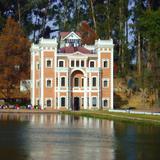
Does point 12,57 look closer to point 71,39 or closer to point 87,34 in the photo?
point 71,39

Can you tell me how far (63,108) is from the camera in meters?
95.2

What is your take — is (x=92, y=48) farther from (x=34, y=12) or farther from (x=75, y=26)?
(x=34, y=12)

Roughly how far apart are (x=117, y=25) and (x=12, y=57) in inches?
740

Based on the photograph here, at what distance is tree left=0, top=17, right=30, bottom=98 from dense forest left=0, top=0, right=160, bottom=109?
140 centimetres

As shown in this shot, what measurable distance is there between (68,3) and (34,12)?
7152 millimetres

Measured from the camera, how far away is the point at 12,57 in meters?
102

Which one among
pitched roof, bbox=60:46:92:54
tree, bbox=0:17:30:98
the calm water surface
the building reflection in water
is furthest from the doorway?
the building reflection in water

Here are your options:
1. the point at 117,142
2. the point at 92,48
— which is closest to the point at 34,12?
the point at 92,48

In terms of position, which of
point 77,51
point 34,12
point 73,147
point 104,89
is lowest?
point 73,147

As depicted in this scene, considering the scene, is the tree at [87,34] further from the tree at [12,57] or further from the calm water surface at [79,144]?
the calm water surface at [79,144]

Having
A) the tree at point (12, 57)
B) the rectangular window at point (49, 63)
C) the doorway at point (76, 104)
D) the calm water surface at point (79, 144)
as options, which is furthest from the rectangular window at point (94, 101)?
the calm water surface at point (79, 144)

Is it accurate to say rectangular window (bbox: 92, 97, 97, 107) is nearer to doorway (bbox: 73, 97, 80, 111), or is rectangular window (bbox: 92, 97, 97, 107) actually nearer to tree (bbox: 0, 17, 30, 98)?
doorway (bbox: 73, 97, 80, 111)

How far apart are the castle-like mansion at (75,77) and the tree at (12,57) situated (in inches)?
248

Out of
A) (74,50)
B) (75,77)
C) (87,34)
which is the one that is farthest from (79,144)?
(87,34)
